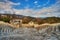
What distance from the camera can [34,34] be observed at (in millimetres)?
2879

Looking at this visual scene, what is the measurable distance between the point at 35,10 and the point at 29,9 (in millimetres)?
155

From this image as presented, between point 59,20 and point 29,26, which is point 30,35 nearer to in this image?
point 29,26

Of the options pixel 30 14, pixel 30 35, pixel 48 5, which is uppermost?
pixel 48 5

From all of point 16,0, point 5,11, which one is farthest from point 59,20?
point 5,11

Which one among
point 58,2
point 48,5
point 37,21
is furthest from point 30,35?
point 58,2

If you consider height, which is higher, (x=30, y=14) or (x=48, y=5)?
(x=48, y=5)

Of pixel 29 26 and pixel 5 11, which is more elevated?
pixel 5 11

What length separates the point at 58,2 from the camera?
297cm

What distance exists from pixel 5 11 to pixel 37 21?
2.79 feet

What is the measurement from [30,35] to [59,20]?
0.80 metres

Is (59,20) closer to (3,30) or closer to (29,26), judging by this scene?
(29,26)

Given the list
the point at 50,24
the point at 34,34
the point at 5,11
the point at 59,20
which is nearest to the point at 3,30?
the point at 5,11

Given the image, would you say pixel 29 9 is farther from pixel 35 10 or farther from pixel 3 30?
pixel 3 30

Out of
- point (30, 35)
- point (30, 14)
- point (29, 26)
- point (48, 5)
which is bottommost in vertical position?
point (30, 35)
